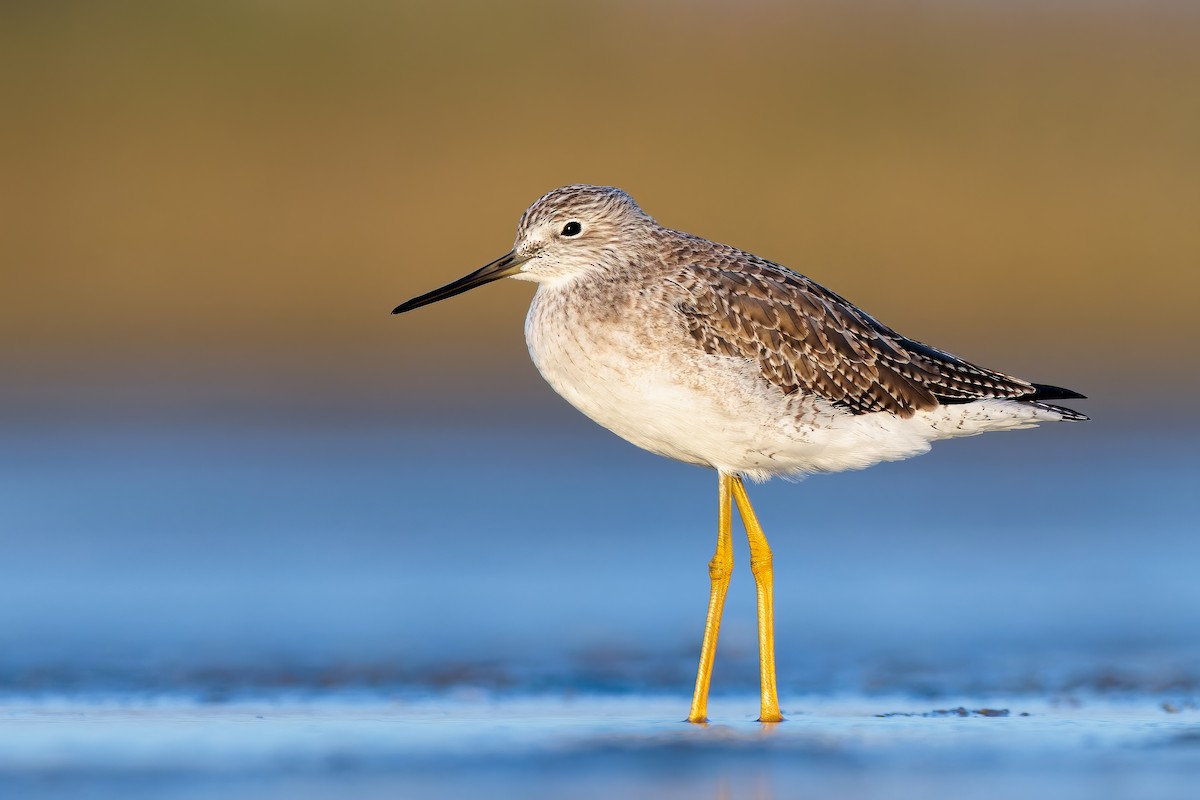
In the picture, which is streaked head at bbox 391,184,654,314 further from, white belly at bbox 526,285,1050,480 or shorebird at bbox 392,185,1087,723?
white belly at bbox 526,285,1050,480

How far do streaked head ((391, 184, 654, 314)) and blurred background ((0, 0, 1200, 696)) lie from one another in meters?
2.15

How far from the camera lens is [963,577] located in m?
11.9

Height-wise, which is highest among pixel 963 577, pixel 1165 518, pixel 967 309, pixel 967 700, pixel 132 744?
pixel 967 309

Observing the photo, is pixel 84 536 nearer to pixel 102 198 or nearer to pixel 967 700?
pixel 967 700

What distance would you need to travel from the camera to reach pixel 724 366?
855 cm

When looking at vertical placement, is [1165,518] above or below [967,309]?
below

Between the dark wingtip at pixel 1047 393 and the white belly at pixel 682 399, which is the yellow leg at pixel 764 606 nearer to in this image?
the white belly at pixel 682 399

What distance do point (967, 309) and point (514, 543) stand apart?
12.7m

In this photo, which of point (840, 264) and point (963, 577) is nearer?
point (963, 577)

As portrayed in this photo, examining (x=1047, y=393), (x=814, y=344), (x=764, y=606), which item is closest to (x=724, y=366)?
(x=814, y=344)

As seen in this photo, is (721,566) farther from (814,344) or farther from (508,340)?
(508,340)

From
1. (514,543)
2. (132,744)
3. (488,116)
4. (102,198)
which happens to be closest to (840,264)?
(488,116)

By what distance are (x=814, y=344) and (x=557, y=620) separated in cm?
260

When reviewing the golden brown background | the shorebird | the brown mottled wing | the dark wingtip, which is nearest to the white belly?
the shorebird
